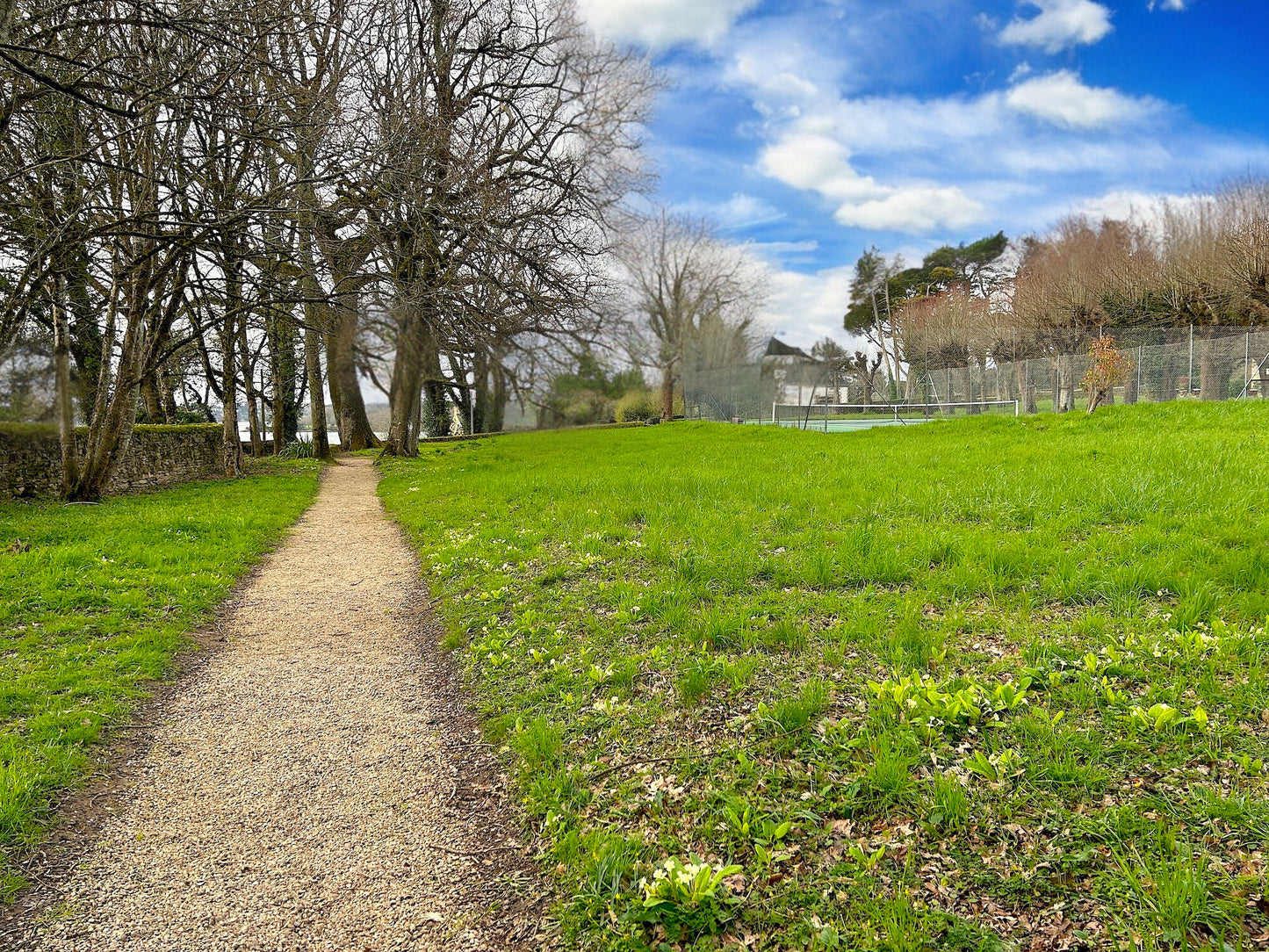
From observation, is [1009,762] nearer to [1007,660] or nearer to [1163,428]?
[1007,660]

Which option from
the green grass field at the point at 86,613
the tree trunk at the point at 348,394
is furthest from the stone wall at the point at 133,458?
the tree trunk at the point at 348,394

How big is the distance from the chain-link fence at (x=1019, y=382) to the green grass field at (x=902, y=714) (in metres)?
17.2

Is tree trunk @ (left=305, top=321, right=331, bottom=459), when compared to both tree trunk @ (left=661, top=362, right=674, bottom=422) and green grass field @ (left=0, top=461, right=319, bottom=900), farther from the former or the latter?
tree trunk @ (left=661, top=362, right=674, bottom=422)

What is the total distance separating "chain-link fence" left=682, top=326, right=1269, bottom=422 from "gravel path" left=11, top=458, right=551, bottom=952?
21139mm

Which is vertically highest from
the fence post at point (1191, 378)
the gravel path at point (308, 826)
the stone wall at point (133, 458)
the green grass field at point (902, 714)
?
the fence post at point (1191, 378)

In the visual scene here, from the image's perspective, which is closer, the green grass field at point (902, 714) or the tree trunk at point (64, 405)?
the green grass field at point (902, 714)

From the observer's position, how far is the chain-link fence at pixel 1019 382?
66.8 ft

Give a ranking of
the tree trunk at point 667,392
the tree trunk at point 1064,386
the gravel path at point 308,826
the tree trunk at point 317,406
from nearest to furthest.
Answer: the gravel path at point 308,826, the tree trunk at point 317,406, the tree trunk at point 1064,386, the tree trunk at point 667,392

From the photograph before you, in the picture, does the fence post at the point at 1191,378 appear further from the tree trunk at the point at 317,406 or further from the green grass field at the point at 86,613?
the tree trunk at the point at 317,406

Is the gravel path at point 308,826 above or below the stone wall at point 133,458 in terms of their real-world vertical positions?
below

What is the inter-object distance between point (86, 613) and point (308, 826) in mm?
4073

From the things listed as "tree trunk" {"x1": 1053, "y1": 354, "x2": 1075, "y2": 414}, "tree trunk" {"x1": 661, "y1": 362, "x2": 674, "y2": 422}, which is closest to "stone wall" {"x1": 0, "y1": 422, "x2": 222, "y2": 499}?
"tree trunk" {"x1": 1053, "y1": 354, "x2": 1075, "y2": 414}

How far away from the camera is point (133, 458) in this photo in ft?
44.2

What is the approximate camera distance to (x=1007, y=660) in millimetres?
3582
